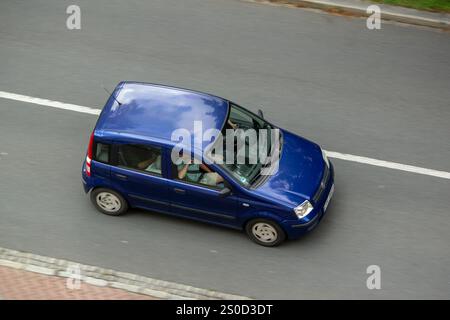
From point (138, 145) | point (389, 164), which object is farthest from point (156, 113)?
point (389, 164)

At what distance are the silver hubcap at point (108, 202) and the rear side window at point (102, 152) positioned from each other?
23.4 inches

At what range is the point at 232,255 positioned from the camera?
34.4 feet

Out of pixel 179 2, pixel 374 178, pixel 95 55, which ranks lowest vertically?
pixel 374 178

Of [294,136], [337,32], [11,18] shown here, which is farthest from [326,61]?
[11,18]

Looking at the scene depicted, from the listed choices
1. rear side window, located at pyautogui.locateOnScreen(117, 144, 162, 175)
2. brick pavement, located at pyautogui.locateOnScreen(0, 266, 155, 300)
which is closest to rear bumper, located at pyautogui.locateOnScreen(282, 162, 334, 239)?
rear side window, located at pyautogui.locateOnScreen(117, 144, 162, 175)

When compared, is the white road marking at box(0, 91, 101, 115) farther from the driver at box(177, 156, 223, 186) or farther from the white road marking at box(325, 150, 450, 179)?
the white road marking at box(325, 150, 450, 179)

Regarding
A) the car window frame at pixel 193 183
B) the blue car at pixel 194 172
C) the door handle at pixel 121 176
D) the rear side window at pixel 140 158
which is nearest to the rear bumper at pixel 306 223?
the blue car at pixel 194 172

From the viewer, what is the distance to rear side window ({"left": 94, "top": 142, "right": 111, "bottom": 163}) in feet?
34.3

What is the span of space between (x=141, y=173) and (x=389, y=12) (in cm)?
713

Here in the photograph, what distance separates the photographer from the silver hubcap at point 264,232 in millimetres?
10367

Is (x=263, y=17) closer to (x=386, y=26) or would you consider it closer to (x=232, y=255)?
(x=386, y=26)

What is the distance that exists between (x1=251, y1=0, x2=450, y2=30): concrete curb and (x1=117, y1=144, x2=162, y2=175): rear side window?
6077mm

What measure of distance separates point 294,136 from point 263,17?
14.0ft
